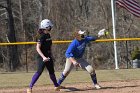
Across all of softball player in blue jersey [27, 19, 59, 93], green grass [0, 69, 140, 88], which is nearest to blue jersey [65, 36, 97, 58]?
softball player in blue jersey [27, 19, 59, 93]

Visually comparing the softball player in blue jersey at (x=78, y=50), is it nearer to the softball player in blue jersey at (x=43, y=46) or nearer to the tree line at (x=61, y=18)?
the softball player in blue jersey at (x=43, y=46)

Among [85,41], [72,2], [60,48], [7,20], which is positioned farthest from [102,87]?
[72,2]

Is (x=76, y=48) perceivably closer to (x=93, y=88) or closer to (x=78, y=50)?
(x=78, y=50)

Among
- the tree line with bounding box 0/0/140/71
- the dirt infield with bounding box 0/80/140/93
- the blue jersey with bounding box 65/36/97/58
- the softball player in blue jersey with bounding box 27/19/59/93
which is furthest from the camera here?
the tree line with bounding box 0/0/140/71

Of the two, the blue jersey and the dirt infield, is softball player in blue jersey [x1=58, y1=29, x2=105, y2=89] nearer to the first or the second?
the blue jersey

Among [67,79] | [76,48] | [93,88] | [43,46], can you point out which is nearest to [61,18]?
[67,79]

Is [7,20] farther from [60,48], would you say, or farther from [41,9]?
[60,48]

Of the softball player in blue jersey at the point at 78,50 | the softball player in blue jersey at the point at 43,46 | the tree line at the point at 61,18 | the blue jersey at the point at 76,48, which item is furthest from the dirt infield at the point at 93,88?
the tree line at the point at 61,18

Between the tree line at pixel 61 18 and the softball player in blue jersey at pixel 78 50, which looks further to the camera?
the tree line at pixel 61 18

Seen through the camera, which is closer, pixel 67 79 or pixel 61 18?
pixel 67 79

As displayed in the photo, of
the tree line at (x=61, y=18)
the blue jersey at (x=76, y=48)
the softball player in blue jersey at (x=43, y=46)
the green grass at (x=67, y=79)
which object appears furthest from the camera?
the tree line at (x=61, y=18)

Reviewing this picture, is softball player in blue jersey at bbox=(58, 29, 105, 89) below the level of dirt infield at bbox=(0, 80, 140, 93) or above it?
above

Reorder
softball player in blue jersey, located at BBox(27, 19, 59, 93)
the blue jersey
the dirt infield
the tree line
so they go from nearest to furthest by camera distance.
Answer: softball player in blue jersey, located at BBox(27, 19, 59, 93) < the dirt infield < the blue jersey < the tree line

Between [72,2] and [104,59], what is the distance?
1376cm
